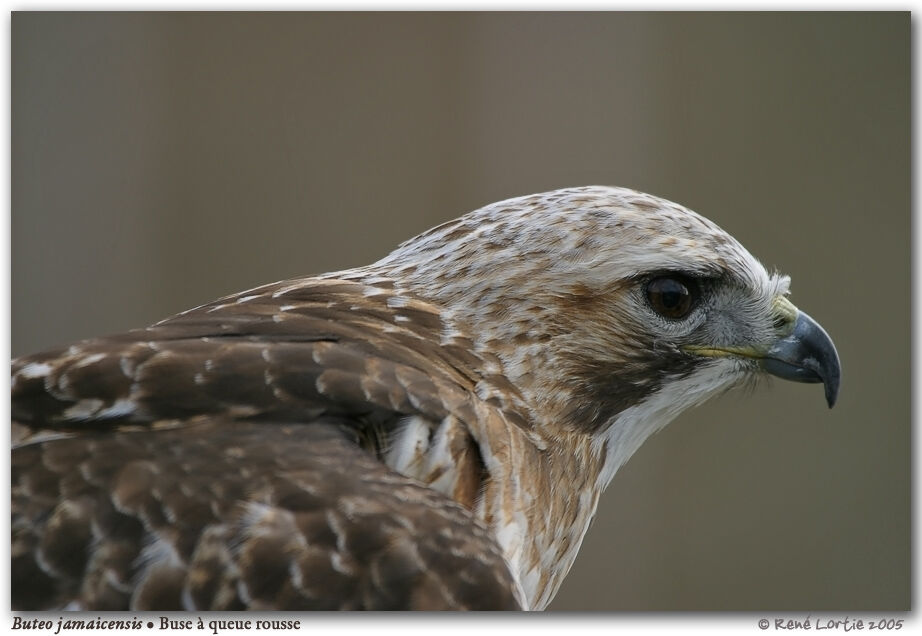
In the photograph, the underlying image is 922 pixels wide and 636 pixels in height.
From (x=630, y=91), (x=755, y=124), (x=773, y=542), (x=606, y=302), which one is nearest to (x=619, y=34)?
(x=630, y=91)

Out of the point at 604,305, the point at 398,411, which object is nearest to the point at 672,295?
the point at 604,305

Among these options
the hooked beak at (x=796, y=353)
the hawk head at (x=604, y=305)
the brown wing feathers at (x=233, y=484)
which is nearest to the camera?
the brown wing feathers at (x=233, y=484)

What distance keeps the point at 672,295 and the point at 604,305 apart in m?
0.14

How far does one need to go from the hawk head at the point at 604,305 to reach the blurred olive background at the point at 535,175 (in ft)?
5.53

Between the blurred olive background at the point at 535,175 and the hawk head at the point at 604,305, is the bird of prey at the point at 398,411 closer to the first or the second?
the hawk head at the point at 604,305

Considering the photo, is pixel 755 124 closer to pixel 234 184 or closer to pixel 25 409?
pixel 234 184

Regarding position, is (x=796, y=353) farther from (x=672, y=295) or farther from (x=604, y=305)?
(x=604, y=305)

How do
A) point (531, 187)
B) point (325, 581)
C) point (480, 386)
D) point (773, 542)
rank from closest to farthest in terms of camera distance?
point (325, 581)
point (480, 386)
point (531, 187)
point (773, 542)

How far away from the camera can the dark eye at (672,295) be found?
7.32 ft

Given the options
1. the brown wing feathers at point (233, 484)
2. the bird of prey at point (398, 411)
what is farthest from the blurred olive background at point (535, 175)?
→ the brown wing feathers at point (233, 484)

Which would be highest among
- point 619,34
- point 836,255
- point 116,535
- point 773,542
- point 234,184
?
point 619,34

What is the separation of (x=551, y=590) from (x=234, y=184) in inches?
146

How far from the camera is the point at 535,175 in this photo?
5.79 m

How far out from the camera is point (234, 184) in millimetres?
5500
